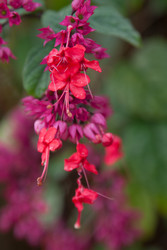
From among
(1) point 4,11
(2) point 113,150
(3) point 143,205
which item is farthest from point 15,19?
(3) point 143,205

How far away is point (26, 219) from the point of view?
1.30 m

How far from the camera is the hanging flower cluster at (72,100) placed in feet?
1.62

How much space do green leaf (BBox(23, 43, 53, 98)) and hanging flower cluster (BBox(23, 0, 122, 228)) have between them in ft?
0.13

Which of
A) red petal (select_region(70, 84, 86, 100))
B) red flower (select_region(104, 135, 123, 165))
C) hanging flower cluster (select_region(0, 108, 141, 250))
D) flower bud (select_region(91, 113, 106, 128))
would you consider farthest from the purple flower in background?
red petal (select_region(70, 84, 86, 100))

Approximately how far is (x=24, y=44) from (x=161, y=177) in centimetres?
93

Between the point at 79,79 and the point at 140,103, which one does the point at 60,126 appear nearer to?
the point at 79,79

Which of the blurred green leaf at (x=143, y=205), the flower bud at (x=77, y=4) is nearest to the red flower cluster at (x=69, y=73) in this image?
the flower bud at (x=77, y=4)

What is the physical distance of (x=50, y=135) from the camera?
0.52 meters

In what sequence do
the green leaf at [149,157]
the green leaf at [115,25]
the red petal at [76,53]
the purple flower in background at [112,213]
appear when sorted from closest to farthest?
the red petal at [76,53] < the green leaf at [115,25] < the purple flower in background at [112,213] < the green leaf at [149,157]

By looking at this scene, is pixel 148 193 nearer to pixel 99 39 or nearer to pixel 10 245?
pixel 99 39

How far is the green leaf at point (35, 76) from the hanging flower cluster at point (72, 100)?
4 cm

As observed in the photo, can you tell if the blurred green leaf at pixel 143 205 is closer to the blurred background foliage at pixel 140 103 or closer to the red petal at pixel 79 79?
the blurred background foliage at pixel 140 103

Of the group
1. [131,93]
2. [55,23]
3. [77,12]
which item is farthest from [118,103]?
[77,12]

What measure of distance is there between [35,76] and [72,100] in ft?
0.49
